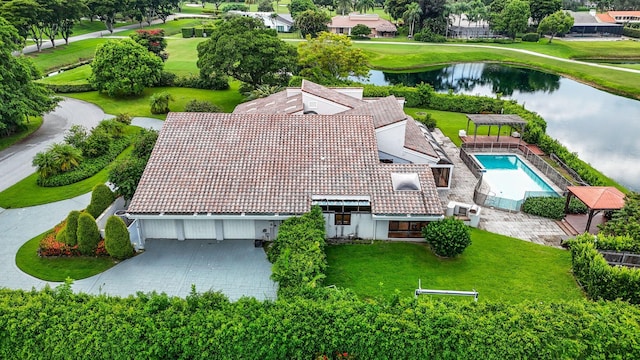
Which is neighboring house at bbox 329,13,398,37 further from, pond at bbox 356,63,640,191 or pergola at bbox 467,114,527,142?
pergola at bbox 467,114,527,142

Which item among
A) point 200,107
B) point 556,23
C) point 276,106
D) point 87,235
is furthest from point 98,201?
point 556,23

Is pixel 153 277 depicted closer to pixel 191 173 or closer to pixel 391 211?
pixel 191 173

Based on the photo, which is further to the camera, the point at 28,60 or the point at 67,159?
the point at 28,60

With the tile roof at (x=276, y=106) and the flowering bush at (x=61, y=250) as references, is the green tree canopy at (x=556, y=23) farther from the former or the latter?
the flowering bush at (x=61, y=250)

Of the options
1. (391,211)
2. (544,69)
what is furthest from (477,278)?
(544,69)

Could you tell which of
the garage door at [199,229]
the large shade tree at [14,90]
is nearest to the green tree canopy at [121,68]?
the large shade tree at [14,90]

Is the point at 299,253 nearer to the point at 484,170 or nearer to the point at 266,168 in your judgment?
the point at 266,168
